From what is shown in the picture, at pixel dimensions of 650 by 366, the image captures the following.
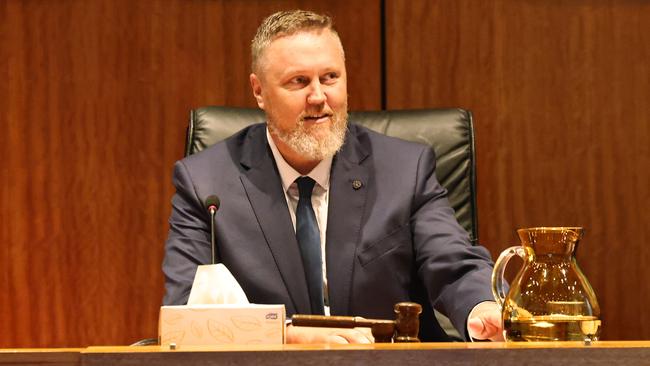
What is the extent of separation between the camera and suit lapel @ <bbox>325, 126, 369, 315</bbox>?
2291mm

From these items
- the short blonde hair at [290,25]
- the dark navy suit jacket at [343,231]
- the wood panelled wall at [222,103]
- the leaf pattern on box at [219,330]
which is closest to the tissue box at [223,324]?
the leaf pattern on box at [219,330]

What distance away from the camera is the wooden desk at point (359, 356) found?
3.31 ft

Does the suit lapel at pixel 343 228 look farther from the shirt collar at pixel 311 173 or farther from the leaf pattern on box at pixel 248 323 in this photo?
the leaf pattern on box at pixel 248 323

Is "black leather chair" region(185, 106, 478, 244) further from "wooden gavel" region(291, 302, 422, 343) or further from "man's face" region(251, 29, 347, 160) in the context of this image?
"wooden gavel" region(291, 302, 422, 343)

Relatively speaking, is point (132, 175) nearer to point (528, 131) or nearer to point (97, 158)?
point (97, 158)

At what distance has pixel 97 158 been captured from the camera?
3.06m

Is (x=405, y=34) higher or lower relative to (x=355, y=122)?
higher

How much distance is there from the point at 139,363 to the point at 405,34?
7.17 ft

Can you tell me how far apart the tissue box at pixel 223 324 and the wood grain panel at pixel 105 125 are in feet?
5.77

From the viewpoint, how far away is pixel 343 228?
7.59ft

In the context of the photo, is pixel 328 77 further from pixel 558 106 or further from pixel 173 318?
pixel 173 318

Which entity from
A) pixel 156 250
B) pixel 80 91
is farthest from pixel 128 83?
pixel 156 250

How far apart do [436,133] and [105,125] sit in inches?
44.7

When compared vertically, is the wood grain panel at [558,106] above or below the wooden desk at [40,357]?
above
